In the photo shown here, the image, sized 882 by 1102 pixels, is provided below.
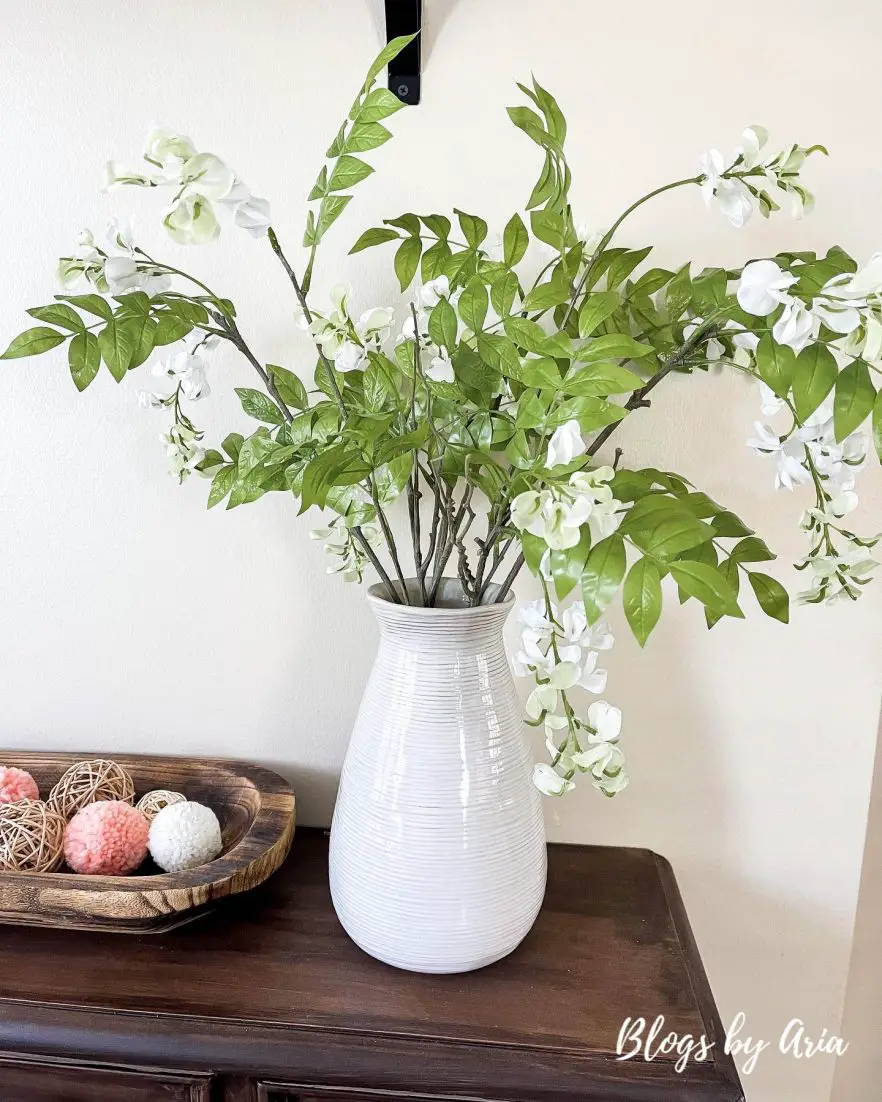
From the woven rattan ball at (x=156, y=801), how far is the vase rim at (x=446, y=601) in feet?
1.07

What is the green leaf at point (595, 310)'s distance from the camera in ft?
2.02

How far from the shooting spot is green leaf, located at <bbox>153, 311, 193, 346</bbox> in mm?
667

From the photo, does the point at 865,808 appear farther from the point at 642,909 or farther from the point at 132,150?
the point at 132,150

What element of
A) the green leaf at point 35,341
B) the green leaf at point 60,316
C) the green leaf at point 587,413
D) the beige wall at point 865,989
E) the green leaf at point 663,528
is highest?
the green leaf at point 60,316

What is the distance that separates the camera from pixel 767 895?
977 millimetres

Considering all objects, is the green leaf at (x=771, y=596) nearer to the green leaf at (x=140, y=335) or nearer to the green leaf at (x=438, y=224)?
the green leaf at (x=438, y=224)

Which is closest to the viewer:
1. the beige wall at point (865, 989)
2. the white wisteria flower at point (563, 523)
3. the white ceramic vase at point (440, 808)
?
the white wisteria flower at point (563, 523)

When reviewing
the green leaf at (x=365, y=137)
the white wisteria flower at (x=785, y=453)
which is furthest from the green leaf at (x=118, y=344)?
the white wisteria flower at (x=785, y=453)

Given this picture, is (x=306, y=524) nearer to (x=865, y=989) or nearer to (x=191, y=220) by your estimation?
(x=191, y=220)

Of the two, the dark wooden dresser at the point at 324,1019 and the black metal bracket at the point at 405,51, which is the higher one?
the black metal bracket at the point at 405,51

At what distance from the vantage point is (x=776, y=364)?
1.87 ft

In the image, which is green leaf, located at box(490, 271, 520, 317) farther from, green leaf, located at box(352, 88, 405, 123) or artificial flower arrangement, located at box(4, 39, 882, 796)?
green leaf, located at box(352, 88, 405, 123)

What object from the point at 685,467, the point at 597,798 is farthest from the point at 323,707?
the point at 685,467

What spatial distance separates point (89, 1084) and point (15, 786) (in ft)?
1.00
